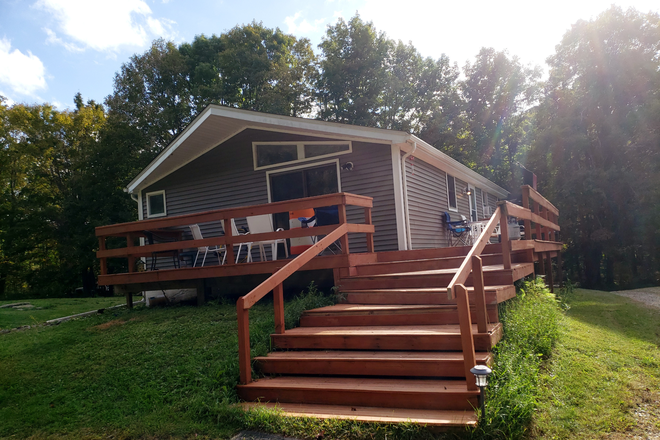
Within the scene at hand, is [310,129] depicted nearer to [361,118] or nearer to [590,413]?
[590,413]

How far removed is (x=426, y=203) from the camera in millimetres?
8758

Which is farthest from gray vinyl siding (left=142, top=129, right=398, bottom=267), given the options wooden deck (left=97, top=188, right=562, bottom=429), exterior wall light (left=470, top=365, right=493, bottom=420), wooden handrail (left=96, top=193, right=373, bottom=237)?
exterior wall light (left=470, top=365, right=493, bottom=420)

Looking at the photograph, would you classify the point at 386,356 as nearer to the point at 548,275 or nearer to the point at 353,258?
the point at 353,258

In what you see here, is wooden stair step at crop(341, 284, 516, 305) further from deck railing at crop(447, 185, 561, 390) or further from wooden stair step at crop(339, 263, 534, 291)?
deck railing at crop(447, 185, 561, 390)

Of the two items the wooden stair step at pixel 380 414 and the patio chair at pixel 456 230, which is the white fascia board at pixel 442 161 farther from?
the wooden stair step at pixel 380 414

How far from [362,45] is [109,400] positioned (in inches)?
883

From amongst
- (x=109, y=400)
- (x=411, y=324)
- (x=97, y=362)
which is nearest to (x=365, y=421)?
(x=411, y=324)

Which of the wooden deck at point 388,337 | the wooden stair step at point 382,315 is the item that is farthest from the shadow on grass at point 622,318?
the wooden stair step at point 382,315

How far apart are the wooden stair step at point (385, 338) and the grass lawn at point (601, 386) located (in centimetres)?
63

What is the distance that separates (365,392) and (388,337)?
27.6 inches

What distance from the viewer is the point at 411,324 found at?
4238mm

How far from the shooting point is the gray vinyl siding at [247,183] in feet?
25.1

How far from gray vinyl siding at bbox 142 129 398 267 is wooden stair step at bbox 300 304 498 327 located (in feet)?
9.79

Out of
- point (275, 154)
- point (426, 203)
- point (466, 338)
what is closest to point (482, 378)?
point (466, 338)
